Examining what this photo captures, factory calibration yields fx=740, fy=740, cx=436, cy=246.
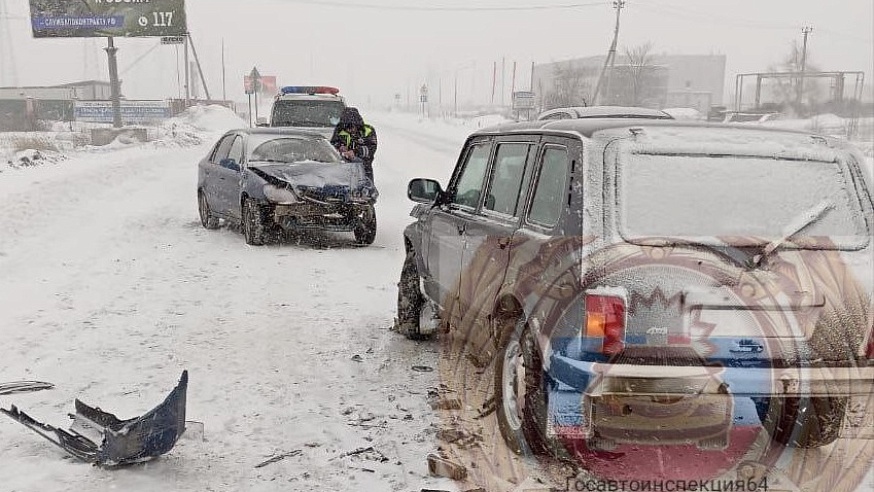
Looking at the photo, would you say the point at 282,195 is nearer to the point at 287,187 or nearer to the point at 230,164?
the point at 287,187

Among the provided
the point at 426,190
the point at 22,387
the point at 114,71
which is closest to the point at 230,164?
the point at 426,190

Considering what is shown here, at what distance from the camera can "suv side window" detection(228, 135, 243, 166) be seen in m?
10.6

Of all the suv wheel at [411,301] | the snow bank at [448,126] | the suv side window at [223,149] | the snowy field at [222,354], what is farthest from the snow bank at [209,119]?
the suv wheel at [411,301]

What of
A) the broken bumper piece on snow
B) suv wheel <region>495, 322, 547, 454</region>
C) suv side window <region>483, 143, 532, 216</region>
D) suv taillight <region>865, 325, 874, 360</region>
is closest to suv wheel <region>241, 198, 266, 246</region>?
suv side window <region>483, 143, 532, 216</region>

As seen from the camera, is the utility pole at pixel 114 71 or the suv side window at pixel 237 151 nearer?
the suv side window at pixel 237 151

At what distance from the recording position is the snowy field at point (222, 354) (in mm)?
3744

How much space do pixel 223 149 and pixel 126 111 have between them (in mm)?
44765

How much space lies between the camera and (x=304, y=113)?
16906mm

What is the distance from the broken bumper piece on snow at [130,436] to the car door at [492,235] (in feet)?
5.52

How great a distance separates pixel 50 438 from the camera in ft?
12.9

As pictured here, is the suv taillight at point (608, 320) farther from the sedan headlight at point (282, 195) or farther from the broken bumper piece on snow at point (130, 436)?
the sedan headlight at point (282, 195)

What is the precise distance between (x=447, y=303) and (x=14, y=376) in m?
2.95

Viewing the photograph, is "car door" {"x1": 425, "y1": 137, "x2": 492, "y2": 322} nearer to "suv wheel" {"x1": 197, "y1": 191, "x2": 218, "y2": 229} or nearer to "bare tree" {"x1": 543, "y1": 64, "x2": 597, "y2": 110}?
"suv wheel" {"x1": 197, "y1": 191, "x2": 218, "y2": 229}

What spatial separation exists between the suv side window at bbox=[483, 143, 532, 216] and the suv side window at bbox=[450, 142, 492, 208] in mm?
189
